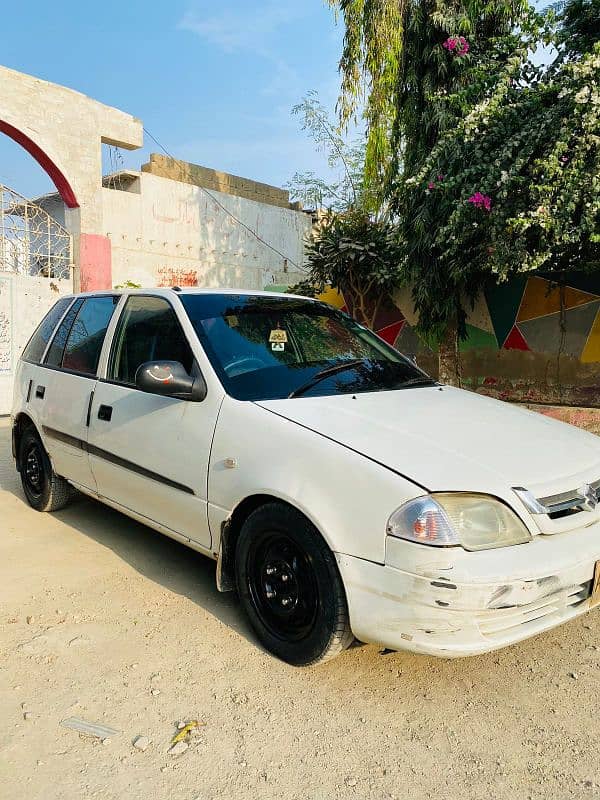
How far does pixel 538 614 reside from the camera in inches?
95.3

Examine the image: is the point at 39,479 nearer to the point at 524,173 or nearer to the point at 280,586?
the point at 280,586

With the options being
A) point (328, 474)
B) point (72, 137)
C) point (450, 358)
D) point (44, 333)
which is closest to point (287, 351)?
point (328, 474)

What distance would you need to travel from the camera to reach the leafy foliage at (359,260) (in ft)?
30.6

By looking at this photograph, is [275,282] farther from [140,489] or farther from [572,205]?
[140,489]

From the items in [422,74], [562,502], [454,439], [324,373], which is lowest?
[562,502]

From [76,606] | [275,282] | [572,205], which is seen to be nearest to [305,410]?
[76,606]

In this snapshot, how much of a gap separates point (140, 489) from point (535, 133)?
5.04 meters

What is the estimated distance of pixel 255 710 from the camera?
250cm

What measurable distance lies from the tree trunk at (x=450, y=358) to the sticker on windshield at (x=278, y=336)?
589cm

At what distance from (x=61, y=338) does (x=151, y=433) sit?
1731mm

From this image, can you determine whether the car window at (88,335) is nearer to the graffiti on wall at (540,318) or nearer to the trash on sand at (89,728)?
the trash on sand at (89,728)

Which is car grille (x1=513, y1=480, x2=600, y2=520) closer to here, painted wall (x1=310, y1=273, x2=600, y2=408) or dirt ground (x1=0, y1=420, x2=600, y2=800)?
dirt ground (x1=0, y1=420, x2=600, y2=800)

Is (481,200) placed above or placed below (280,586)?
above

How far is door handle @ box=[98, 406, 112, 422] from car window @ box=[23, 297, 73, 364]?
4.38 ft
